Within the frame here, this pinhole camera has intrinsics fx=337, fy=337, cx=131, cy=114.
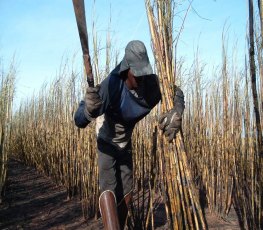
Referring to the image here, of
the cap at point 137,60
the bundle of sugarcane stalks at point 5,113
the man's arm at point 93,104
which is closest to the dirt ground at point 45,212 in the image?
the bundle of sugarcane stalks at point 5,113

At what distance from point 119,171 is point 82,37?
3.32 ft

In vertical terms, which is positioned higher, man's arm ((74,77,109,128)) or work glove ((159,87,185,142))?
man's arm ((74,77,109,128))

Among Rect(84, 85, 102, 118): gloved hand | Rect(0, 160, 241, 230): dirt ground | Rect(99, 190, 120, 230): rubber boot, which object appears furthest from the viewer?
Rect(0, 160, 241, 230): dirt ground

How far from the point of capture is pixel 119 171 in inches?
86.9

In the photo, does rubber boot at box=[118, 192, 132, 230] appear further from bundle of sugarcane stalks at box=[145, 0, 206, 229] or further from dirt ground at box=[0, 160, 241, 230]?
dirt ground at box=[0, 160, 241, 230]

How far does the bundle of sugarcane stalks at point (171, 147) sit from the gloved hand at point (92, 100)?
37cm

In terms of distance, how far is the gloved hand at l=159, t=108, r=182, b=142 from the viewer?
5.60ft

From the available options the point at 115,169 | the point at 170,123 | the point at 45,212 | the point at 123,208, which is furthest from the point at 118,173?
the point at 45,212

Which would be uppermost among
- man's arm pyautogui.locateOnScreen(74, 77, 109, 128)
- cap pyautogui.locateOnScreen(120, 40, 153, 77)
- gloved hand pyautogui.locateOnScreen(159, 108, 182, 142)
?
cap pyautogui.locateOnScreen(120, 40, 153, 77)

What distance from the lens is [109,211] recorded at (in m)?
1.93

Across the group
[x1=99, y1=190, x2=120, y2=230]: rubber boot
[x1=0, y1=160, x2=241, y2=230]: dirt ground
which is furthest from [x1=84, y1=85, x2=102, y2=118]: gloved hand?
[x1=0, y1=160, x2=241, y2=230]: dirt ground

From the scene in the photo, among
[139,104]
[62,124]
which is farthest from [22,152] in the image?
[139,104]

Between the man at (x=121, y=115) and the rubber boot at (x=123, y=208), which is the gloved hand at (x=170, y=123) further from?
the rubber boot at (x=123, y=208)

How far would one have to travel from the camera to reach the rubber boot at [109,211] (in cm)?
190
